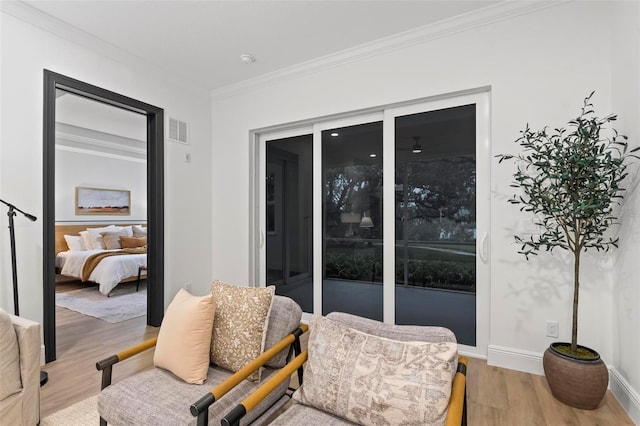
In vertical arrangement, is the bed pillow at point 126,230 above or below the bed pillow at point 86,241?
above

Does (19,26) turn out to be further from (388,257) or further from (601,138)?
(601,138)

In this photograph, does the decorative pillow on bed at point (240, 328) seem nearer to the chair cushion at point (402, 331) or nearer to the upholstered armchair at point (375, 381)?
the upholstered armchair at point (375, 381)

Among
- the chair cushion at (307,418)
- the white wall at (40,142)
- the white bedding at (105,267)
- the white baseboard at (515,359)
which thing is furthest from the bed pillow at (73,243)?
the white baseboard at (515,359)

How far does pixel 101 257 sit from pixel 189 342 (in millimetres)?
4703

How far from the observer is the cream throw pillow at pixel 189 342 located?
1.61m

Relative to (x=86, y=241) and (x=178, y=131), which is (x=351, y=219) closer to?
(x=178, y=131)

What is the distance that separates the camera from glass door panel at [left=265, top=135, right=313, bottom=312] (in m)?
3.75

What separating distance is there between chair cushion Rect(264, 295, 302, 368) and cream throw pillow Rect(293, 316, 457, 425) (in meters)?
0.37

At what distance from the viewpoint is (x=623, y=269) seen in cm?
210

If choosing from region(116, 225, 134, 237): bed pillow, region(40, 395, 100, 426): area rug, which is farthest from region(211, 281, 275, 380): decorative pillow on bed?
region(116, 225, 134, 237): bed pillow

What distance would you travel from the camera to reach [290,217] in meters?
3.89

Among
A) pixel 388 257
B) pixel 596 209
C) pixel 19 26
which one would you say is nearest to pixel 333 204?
pixel 388 257

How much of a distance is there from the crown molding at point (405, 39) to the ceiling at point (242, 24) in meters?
0.05

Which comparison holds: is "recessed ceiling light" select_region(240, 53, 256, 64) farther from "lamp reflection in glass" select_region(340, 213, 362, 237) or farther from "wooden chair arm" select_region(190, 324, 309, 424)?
"wooden chair arm" select_region(190, 324, 309, 424)
